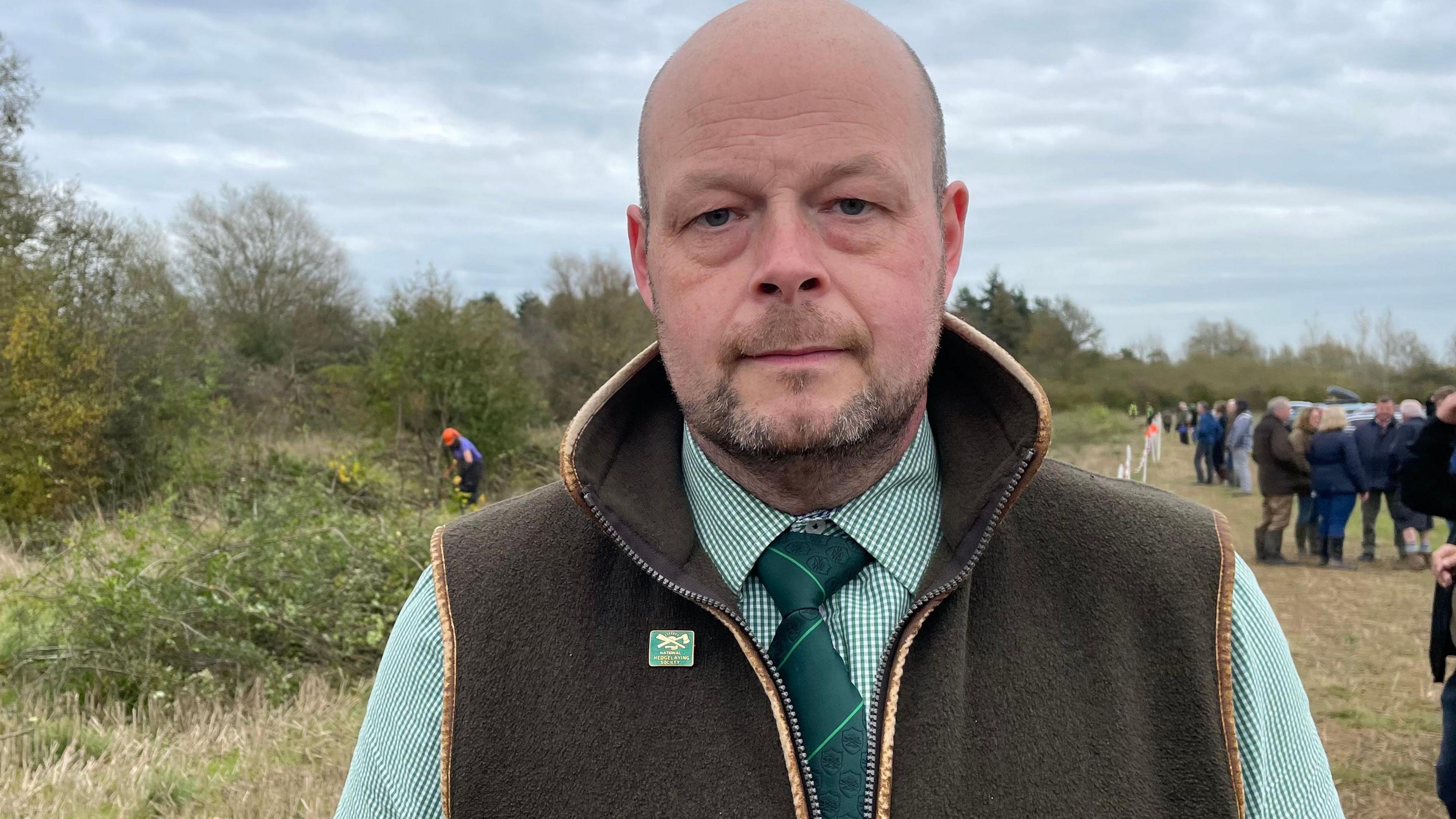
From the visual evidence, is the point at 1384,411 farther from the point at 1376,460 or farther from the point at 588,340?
the point at 588,340

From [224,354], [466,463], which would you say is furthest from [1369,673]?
[224,354]

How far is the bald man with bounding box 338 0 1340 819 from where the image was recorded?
1.43m

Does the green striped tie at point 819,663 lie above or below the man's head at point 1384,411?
below

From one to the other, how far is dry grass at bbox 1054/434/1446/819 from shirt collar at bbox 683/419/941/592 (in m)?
4.81

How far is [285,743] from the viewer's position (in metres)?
4.45

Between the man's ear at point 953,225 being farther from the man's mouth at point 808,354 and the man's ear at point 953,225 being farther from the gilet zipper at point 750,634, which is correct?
the gilet zipper at point 750,634

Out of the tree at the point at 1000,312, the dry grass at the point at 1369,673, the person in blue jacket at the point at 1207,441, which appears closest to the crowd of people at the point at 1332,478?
the dry grass at the point at 1369,673

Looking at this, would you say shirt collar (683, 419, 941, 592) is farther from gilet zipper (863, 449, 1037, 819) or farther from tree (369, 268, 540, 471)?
tree (369, 268, 540, 471)

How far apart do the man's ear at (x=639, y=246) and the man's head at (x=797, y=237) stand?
0.42 ft

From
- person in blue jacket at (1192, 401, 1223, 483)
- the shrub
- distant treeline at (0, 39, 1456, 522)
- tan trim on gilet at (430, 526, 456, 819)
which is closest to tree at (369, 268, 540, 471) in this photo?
distant treeline at (0, 39, 1456, 522)

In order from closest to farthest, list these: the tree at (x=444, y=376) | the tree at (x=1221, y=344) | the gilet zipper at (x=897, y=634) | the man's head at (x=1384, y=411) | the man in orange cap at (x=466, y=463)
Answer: the gilet zipper at (x=897, y=634) < the man's head at (x=1384, y=411) < the man in orange cap at (x=466, y=463) < the tree at (x=444, y=376) < the tree at (x=1221, y=344)

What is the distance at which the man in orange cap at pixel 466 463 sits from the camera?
522 inches

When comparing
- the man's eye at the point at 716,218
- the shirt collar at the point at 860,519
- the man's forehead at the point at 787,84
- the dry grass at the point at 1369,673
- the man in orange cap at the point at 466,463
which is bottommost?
the dry grass at the point at 1369,673

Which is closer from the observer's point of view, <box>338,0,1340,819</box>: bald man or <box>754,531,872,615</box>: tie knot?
<box>338,0,1340,819</box>: bald man
